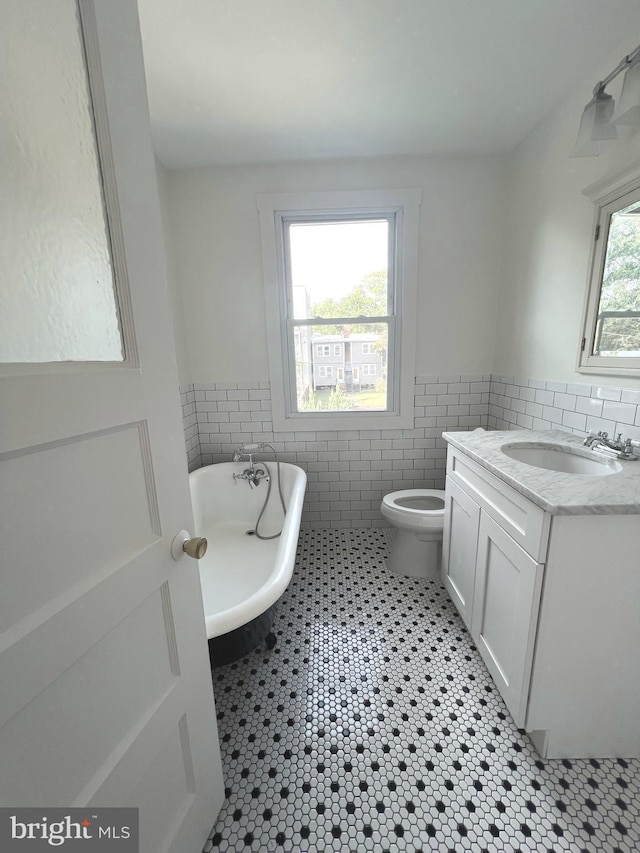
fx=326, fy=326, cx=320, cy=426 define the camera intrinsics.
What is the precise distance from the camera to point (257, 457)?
2598 millimetres

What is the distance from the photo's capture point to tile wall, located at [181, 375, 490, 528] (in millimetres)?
2484

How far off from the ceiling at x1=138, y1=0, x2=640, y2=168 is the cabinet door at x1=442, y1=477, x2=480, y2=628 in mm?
1967

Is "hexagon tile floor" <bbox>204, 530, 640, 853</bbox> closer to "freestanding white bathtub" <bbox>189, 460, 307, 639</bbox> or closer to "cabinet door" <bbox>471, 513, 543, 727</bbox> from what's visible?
"cabinet door" <bbox>471, 513, 543, 727</bbox>

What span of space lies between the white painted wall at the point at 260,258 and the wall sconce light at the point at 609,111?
0.87 meters

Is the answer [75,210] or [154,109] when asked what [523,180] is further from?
[75,210]

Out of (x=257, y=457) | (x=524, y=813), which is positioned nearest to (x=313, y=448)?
(x=257, y=457)

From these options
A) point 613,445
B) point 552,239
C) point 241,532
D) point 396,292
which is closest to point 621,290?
point 552,239

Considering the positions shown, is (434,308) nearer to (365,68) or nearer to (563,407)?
(563,407)

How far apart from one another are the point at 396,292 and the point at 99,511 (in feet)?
7.63

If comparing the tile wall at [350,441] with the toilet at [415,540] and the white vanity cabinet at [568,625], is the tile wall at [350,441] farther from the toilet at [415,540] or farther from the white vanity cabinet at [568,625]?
the white vanity cabinet at [568,625]

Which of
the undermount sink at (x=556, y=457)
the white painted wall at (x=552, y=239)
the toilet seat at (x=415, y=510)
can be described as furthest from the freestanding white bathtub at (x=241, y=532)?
the white painted wall at (x=552, y=239)

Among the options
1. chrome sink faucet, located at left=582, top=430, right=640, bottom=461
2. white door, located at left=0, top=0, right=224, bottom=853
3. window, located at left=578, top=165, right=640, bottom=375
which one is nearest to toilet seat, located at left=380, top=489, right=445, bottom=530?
chrome sink faucet, located at left=582, top=430, right=640, bottom=461

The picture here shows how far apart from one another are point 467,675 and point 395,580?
66 cm

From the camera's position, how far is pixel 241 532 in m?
2.37
